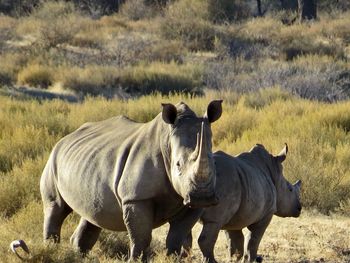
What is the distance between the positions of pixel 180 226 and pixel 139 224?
1.03ft

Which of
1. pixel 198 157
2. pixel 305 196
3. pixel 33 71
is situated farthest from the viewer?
pixel 33 71

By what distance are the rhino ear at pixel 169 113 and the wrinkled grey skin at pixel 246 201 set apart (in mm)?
1219

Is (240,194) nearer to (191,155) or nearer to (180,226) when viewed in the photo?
(180,226)

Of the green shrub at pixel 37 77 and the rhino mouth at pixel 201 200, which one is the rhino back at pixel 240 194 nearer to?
the rhino mouth at pixel 201 200

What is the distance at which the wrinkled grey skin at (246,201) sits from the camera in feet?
20.7

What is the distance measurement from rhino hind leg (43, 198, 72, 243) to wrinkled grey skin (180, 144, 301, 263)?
1.04 m

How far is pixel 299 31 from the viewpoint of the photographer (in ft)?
103

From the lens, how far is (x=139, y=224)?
5371 millimetres

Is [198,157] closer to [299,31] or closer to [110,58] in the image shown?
[110,58]

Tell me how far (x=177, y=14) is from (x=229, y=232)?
27816 millimetres

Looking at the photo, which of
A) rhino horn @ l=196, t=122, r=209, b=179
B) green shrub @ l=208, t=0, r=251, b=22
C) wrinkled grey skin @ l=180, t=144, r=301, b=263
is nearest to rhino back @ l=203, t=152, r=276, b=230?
wrinkled grey skin @ l=180, t=144, r=301, b=263

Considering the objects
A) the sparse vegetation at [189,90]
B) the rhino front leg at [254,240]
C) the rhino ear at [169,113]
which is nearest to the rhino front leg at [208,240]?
the sparse vegetation at [189,90]

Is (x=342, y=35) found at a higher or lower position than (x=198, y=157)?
lower

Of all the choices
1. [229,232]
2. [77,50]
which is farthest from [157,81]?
[229,232]
